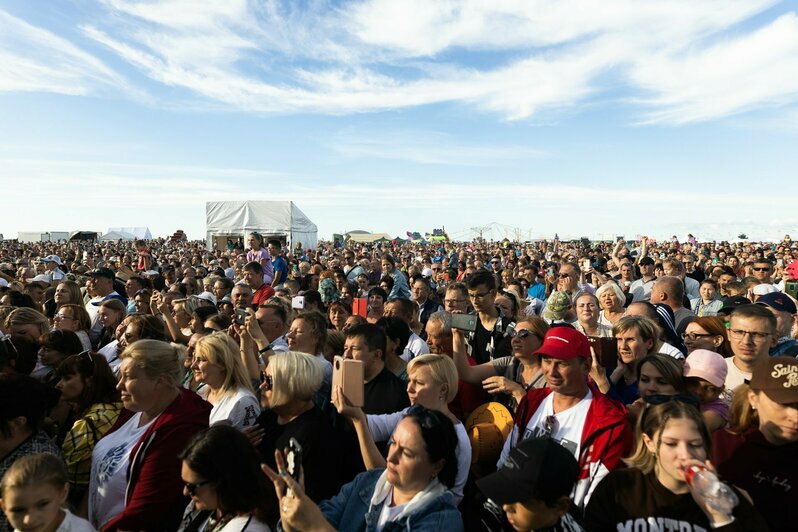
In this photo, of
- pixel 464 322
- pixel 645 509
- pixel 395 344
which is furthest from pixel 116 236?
pixel 645 509

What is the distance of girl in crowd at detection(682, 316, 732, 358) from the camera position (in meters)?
4.16

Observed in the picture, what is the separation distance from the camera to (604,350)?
11.5 feet

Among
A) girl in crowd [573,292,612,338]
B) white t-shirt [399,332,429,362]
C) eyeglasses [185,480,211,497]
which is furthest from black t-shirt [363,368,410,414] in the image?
girl in crowd [573,292,612,338]

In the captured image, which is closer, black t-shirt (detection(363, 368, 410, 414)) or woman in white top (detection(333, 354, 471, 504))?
woman in white top (detection(333, 354, 471, 504))

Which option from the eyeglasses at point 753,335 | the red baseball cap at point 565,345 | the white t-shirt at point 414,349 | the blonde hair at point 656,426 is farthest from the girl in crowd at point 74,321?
the eyeglasses at point 753,335

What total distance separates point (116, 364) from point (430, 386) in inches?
121

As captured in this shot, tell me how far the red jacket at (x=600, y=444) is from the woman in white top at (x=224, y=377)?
6.42ft

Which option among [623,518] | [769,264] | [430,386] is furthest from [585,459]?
[769,264]

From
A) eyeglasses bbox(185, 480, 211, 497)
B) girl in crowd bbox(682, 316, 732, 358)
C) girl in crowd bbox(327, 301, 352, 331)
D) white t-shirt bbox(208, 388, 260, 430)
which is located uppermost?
girl in crowd bbox(682, 316, 732, 358)

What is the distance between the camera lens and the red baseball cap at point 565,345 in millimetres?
2736

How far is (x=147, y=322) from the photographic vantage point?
15.4 ft

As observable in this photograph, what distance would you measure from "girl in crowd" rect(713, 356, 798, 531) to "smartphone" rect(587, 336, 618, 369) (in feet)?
3.88

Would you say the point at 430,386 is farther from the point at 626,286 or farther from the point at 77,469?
the point at 626,286

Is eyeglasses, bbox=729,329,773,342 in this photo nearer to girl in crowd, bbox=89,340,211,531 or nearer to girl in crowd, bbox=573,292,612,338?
girl in crowd, bbox=573,292,612,338
